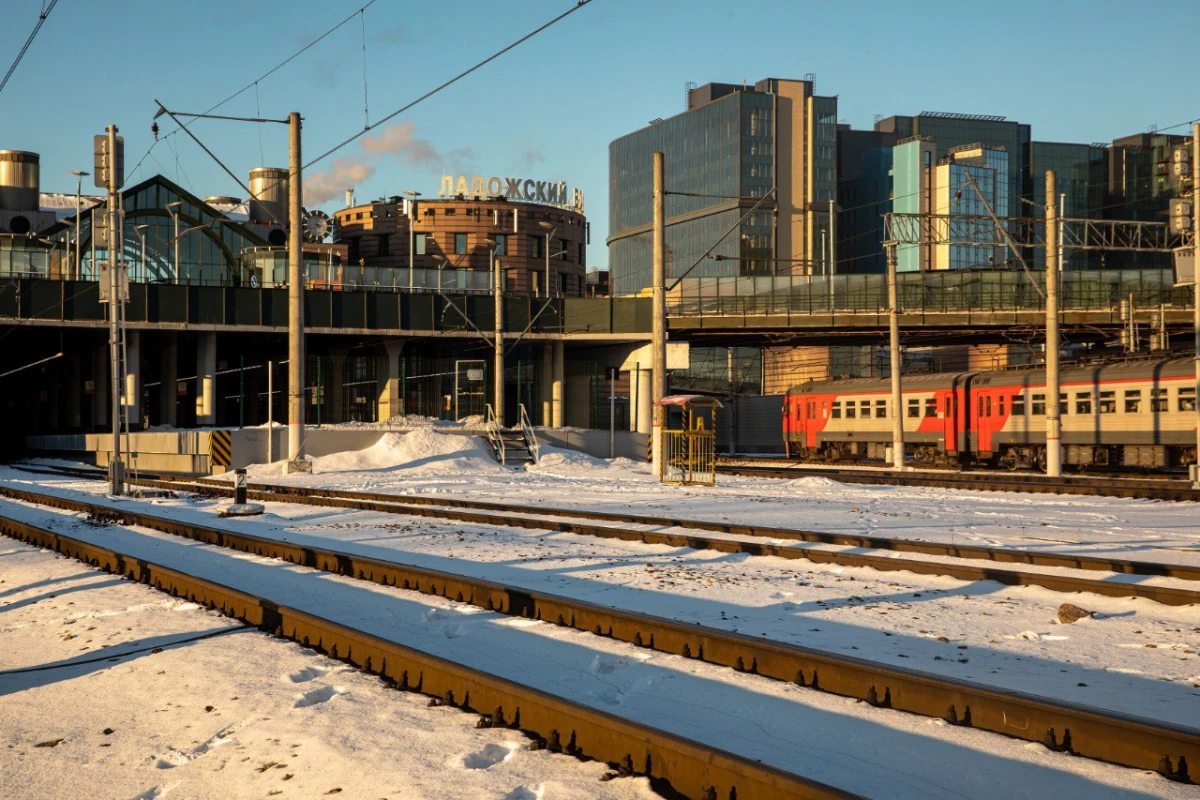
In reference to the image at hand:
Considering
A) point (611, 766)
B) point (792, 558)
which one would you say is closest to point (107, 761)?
point (611, 766)

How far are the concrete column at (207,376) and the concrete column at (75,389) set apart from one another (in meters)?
13.0

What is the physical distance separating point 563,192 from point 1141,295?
52.6 meters

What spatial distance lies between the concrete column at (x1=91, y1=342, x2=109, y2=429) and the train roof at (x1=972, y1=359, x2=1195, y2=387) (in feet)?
144

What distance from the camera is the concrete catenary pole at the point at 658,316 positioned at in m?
33.9

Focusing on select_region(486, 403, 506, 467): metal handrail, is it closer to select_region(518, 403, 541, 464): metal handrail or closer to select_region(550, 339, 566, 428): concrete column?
select_region(518, 403, 541, 464): metal handrail

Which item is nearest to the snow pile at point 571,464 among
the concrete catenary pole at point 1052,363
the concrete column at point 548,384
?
the concrete catenary pole at point 1052,363

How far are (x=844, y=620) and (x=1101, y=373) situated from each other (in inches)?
1153

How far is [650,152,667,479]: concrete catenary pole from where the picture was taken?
111 ft

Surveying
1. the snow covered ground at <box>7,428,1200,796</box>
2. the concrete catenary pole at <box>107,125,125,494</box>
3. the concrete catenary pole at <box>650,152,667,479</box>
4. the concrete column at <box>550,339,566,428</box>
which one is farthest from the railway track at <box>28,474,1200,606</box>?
the concrete column at <box>550,339,566,428</box>

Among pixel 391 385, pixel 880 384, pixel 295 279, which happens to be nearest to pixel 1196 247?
pixel 880 384

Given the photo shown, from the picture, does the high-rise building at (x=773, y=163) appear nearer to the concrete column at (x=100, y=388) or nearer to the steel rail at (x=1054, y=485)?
the concrete column at (x=100, y=388)

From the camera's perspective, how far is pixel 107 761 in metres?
6.26

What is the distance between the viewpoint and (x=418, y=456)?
140ft

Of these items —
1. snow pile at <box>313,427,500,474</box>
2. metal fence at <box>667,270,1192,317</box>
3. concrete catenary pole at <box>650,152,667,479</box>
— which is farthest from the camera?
metal fence at <box>667,270,1192,317</box>
